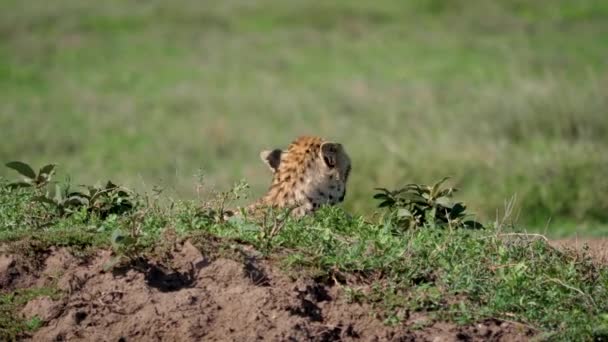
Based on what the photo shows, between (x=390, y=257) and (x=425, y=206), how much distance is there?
88cm

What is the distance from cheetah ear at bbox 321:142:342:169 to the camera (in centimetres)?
750

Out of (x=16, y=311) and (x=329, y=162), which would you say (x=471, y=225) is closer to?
(x=329, y=162)

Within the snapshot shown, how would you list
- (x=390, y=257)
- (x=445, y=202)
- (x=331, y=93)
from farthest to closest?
1. (x=331, y=93)
2. (x=445, y=202)
3. (x=390, y=257)

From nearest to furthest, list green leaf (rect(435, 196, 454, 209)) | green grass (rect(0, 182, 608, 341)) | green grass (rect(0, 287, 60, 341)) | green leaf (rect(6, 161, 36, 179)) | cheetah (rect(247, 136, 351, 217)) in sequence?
green grass (rect(0, 287, 60, 341))
green grass (rect(0, 182, 608, 341))
green leaf (rect(6, 161, 36, 179))
green leaf (rect(435, 196, 454, 209))
cheetah (rect(247, 136, 351, 217))

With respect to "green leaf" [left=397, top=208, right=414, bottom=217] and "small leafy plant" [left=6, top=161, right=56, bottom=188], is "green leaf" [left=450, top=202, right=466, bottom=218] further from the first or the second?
"small leafy plant" [left=6, top=161, right=56, bottom=188]

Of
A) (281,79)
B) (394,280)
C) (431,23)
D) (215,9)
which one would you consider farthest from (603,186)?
(215,9)

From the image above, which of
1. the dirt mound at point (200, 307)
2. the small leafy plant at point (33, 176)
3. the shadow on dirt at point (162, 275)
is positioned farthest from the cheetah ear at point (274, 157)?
the shadow on dirt at point (162, 275)

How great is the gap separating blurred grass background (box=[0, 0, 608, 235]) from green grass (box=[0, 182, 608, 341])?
362 cm

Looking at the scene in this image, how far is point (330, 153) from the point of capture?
7.53 metres

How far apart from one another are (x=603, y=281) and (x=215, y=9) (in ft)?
69.7

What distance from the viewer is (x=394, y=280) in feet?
20.1

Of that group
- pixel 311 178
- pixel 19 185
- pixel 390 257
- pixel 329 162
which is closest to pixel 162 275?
pixel 390 257

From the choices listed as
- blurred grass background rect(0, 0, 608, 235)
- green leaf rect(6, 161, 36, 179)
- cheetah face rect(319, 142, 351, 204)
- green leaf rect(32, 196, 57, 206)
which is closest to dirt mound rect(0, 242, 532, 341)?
green leaf rect(32, 196, 57, 206)

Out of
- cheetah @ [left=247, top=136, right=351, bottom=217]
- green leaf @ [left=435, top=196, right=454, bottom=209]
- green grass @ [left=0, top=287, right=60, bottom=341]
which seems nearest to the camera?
green grass @ [left=0, top=287, right=60, bottom=341]
